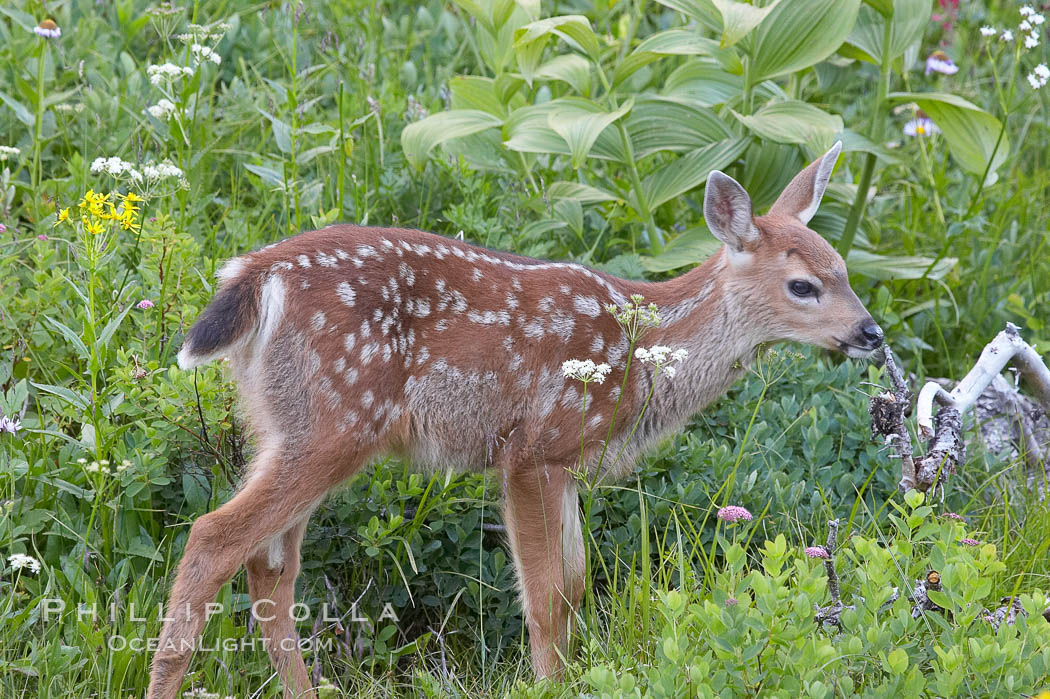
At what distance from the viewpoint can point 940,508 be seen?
15.4 ft

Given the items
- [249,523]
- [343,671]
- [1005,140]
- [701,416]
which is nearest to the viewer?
[249,523]

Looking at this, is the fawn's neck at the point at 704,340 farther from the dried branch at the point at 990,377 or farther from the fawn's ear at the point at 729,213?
the dried branch at the point at 990,377

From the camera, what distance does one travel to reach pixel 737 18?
16.4 feet

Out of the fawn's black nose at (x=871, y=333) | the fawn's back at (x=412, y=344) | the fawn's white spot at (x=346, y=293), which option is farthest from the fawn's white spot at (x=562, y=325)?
the fawn's black nose at (x=871, y=333)

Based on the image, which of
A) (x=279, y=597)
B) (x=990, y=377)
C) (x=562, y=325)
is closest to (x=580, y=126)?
(x=562, y=325)

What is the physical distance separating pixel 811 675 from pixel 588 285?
1.83m

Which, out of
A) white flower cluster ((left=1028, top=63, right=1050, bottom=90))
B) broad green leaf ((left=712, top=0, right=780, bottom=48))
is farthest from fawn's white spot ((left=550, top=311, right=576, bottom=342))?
white flower cluster ((left=1028, top=63, right=1050, bottom=90))

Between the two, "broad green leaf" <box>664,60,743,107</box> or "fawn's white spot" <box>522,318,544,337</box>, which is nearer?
"fawn's white spot" <box>522,318,544,337</box>

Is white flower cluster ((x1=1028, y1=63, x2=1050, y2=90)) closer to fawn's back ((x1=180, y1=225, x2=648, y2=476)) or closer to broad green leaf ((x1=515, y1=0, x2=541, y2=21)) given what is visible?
broad green leaf ((x1=515, y1=0, x2=541, y2=21))

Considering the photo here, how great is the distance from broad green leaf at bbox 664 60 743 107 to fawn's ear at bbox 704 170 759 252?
1.52m

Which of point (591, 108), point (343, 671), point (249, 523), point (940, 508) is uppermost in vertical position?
point (591, 108)

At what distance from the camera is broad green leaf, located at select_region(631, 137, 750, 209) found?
5.48 meters

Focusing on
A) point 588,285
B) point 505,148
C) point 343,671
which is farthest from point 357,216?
point 343,671

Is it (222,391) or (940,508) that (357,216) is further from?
(940,508)
